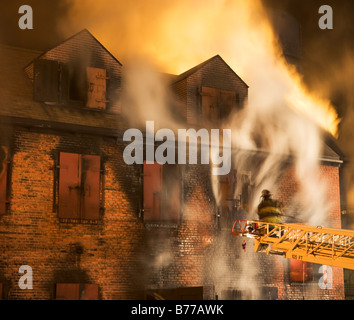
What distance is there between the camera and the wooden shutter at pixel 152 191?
49.4 ft

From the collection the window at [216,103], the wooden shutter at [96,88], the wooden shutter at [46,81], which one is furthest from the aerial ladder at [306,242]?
the wooden shutter at [46,81]

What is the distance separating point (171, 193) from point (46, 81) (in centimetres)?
441

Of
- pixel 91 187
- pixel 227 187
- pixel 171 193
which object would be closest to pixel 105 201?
pixel 91 187

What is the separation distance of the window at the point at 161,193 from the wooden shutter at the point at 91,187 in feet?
4.40

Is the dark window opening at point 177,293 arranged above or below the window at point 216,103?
below

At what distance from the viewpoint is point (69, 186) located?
14.1m

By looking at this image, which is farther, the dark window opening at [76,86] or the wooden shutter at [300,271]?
the wooden shutter at [300,271]

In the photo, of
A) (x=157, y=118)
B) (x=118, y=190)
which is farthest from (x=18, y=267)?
(x=157, y=118)

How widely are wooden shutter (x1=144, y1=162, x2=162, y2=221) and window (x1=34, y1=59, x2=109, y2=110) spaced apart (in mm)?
2161

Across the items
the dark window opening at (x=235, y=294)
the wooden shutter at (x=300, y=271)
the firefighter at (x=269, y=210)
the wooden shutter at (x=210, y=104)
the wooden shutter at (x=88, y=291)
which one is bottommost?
the dark window opening at (x=235, y=294)

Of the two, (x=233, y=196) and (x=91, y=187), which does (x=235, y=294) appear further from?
(x=91, y=187)

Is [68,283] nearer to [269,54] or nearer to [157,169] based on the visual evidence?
[157,169]

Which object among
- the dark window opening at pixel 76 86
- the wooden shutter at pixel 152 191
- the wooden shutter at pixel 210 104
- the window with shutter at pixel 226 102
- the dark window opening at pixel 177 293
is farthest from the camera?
the window with shutter at pixel 226 102

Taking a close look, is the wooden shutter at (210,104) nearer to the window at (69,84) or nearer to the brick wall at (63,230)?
the window at (69,84)
